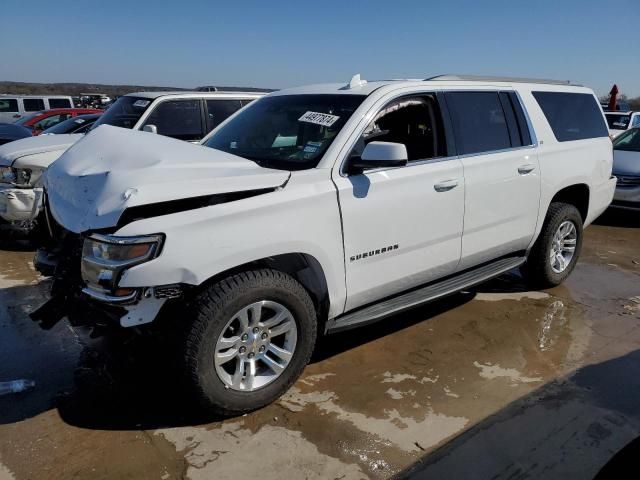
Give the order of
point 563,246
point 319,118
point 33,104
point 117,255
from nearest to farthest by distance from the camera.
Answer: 1. point 117,255
2. point 319,118
3. point 563,246
4. point 33,104

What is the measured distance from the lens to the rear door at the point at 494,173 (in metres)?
4.08

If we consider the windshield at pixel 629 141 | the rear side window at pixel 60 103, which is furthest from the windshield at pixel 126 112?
the rear side window at pixel 60 103

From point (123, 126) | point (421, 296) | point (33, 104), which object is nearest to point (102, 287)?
point (421, 296)

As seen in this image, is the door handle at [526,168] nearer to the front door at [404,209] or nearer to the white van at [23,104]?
the front door at [404,209]

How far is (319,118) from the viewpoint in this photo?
3.71m

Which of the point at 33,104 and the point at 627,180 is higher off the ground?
the point at 33,104

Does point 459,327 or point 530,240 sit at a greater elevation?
point 530,240

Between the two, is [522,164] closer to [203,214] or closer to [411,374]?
[411,374]

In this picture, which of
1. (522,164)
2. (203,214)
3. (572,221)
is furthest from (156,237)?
(572,221)

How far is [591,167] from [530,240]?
1076 mm

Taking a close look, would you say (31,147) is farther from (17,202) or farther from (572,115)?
(572,115)

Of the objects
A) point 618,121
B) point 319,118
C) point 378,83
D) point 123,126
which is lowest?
point 618,121

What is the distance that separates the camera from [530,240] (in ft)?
15.7

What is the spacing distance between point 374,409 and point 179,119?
5.37 meters
